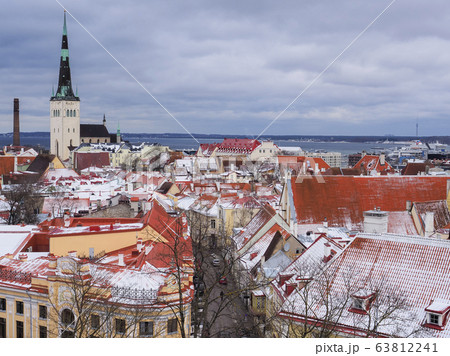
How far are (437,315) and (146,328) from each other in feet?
13.6

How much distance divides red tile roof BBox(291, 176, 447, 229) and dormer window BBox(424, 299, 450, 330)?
9.92 meters

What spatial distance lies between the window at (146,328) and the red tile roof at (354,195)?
9.32 meters

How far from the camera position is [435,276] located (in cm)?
831

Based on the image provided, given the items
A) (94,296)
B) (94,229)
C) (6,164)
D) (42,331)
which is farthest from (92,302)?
(6,164)

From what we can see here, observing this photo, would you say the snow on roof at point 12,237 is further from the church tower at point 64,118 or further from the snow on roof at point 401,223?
the church tower at point 64,118

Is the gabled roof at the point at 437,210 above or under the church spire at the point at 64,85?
under

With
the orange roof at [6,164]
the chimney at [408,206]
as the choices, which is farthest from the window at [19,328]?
the orange roof at [6,164]

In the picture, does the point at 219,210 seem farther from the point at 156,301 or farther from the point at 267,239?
the point at 156,301

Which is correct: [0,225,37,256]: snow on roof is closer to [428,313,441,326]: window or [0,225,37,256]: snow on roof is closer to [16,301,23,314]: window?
[16,301,23,314]: window

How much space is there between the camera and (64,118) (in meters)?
77.6

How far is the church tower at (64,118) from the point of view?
76688mm

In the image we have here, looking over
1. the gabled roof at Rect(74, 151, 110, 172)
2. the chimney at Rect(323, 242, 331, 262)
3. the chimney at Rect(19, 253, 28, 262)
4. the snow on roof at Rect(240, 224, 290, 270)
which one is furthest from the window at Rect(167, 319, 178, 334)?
the gabled roof at Rect(74, 151, 110, 172)
